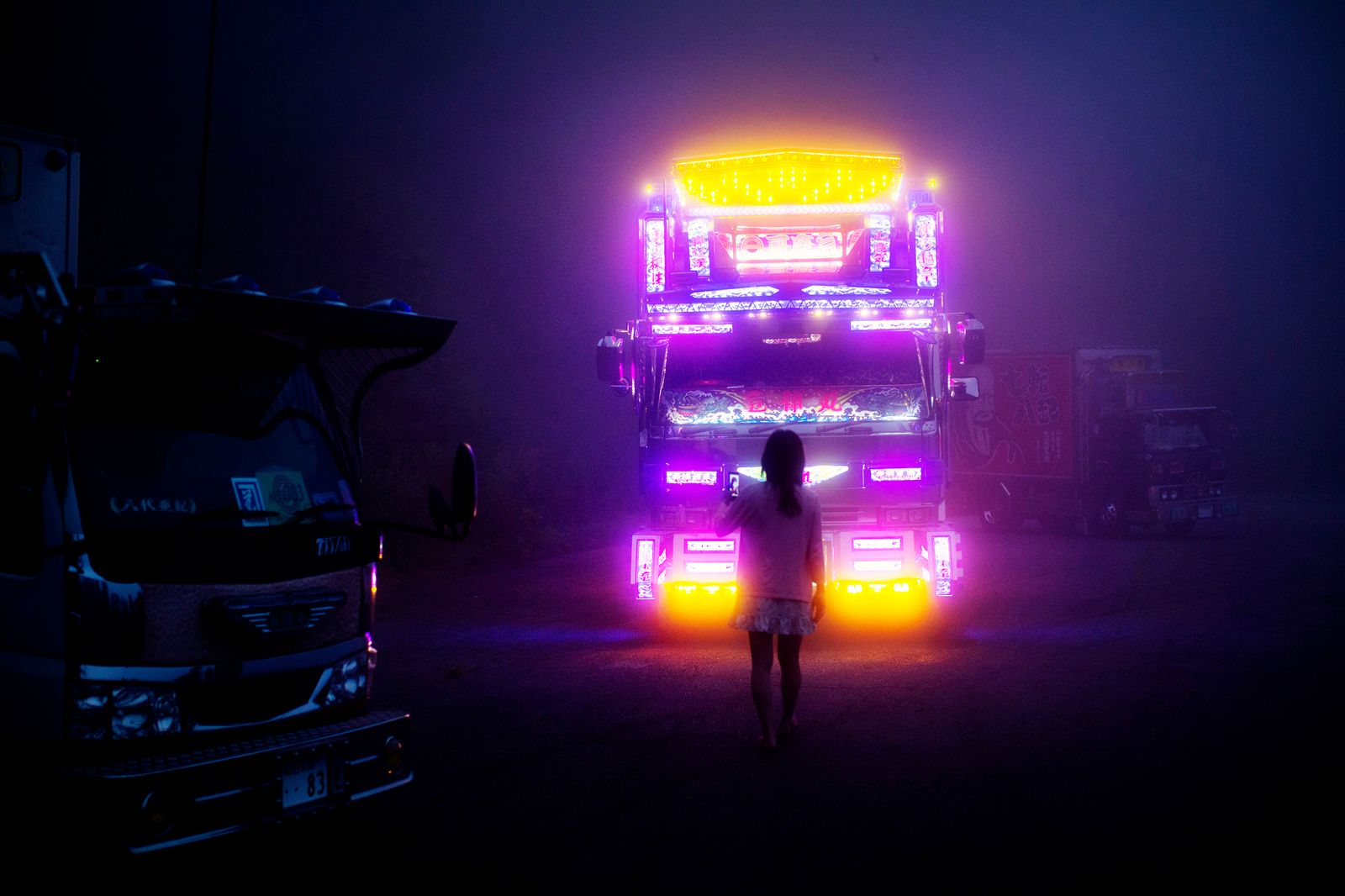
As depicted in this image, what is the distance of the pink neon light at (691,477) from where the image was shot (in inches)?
449

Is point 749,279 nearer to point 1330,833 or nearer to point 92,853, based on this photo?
point 1330,833

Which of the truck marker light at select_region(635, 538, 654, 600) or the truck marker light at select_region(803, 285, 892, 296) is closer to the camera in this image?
the truck marker light at select_region(635, 538, 654, 600)

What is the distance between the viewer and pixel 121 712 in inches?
178

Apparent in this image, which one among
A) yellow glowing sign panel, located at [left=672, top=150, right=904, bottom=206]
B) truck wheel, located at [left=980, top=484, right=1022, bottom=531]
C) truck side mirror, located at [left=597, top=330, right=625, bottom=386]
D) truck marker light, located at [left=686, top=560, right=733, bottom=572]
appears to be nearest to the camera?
truck marker light, located at [left=686, top=560, right=733, bottom=572]

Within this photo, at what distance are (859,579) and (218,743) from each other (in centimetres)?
748

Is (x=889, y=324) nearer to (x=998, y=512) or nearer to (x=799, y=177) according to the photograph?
(x=799, y=177)

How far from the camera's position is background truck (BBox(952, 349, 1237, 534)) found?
23.4 metres

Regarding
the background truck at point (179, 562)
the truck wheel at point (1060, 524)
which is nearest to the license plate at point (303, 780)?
the background truck at point (179, 562)

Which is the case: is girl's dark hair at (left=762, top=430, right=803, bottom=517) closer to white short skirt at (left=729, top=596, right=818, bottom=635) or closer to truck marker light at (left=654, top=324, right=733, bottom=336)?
white short skirt at (left=729, top=596, right=818, bottom=635)

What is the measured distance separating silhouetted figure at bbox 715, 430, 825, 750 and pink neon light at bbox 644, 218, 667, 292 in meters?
4.71

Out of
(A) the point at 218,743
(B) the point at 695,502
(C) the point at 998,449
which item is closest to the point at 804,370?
(B) the point at 695,502

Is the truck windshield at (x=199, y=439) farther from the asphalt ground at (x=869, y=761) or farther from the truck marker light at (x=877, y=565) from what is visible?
the truck marker light at (x=877, y=565)

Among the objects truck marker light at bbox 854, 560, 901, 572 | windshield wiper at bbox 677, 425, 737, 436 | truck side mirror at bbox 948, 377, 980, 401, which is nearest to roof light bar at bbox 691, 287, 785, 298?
windshield wiper at bbox 677, 425, 737, 436

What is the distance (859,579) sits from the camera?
37.3 feet
